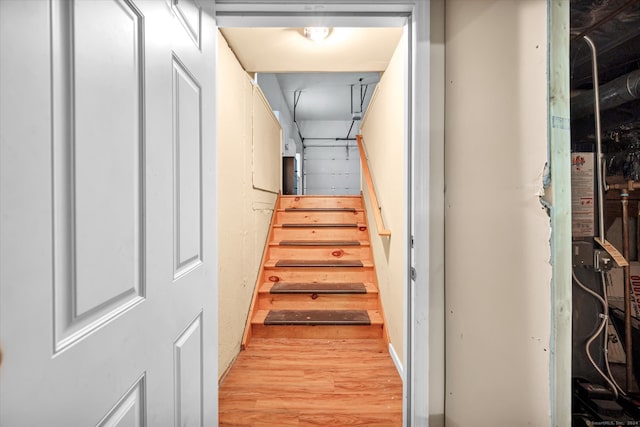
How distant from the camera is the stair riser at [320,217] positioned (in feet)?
11.9

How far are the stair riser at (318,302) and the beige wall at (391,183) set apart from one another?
0.68 ft

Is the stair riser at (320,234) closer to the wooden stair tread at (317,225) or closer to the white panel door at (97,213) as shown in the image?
the wooden stair tread at (317,225)

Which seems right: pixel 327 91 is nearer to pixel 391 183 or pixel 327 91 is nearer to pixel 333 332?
pixel 391 183

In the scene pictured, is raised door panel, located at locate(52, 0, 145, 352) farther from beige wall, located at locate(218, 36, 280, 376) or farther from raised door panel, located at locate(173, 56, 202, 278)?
beige wall, located at locate(218, 36, 280, 376)

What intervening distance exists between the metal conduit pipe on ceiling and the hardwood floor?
6.34 feet

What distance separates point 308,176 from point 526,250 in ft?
24.8

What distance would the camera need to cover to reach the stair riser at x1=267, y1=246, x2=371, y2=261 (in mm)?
3100

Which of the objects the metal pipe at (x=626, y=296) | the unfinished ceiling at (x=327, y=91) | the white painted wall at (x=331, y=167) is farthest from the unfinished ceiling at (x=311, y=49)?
the white painted wall at (x=331, y=167)

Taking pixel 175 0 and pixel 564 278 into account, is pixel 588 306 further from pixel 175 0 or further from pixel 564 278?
pixel 175 0

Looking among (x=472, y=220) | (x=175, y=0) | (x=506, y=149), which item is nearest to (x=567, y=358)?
(x=472, y=220)

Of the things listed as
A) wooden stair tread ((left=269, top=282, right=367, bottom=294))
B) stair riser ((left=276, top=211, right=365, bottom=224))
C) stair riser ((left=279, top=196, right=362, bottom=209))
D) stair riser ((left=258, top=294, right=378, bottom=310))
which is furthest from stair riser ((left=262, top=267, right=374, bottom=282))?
stair riser ((left=279, top=196, right=362, bottom=209))

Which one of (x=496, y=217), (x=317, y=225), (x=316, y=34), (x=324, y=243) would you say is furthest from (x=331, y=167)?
(x=496, y=217)

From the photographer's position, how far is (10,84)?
1.17 feet

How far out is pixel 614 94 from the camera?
1.65 metres
